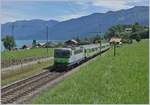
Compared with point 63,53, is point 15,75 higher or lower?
lower

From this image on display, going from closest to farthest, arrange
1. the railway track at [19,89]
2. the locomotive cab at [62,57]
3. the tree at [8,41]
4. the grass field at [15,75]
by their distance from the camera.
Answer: the railway track at [19,89], the grass field at [15,75], the locomotive cab at [62,57], the tree at [8,41]

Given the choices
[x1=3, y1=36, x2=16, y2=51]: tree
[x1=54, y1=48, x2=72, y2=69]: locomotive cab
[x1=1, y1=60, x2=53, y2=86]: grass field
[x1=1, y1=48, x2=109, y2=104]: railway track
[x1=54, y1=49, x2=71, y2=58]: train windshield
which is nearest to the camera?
[x1=1, y1=48, x2=109, y2=104]: railway track

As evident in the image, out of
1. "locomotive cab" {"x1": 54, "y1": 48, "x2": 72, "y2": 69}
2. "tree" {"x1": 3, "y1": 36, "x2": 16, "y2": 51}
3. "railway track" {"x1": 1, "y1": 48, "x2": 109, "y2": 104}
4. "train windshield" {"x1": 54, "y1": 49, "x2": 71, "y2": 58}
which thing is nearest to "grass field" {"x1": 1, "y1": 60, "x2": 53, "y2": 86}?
"railway track" {"x1": 1, "y1": 48, "x2": 109, "y2": 104}

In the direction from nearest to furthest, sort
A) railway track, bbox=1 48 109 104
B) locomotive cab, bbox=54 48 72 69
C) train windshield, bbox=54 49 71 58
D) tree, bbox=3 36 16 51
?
railway track, bbox=1 48 109 104 → locomotive cab, bbox=54 48 72 69 → train windshield, bbox=54 49 71 58 → tree, bbox=3 36 16 51

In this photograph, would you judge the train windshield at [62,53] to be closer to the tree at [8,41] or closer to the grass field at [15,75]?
the grass field at [15,75]

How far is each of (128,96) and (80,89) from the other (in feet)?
14.6

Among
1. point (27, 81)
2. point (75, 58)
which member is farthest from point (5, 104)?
point (75, 58)

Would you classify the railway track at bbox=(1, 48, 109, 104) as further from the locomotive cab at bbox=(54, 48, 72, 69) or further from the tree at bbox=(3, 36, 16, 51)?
the tree at bbox=(3, 36, 16, 51)

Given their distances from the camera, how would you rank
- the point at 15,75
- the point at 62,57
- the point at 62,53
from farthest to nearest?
the point at 62,53 < the point at 62,57 < the point at 15,75

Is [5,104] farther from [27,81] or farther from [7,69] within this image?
[7,69]

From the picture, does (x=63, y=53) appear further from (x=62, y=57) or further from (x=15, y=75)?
(x=15, y=75)

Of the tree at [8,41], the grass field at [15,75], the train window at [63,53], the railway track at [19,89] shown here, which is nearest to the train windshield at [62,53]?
the train window at [63,53]

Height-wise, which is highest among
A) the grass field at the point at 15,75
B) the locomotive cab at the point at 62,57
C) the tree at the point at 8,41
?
the locomotive cab at the point at 62,57

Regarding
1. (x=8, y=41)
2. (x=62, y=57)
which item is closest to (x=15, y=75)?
(x=62, y=57)
